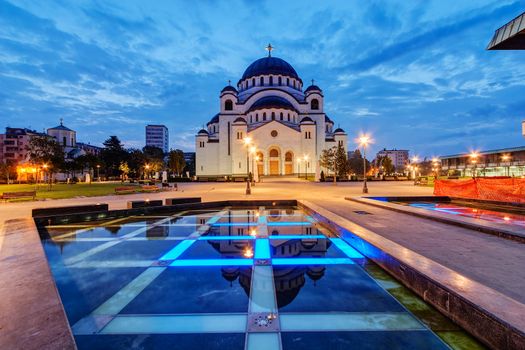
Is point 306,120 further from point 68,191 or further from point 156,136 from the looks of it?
point 156,136

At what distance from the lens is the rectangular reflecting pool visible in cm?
289

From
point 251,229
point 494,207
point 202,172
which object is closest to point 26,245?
point 251,229

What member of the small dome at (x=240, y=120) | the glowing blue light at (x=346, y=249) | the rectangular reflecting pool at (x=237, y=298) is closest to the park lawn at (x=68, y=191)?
the rectangular reflecting pool at (x=237, y=298)

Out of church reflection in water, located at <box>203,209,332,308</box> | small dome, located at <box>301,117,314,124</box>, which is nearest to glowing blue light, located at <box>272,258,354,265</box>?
church reflection in water, located at <box>203,209,332,308</box>

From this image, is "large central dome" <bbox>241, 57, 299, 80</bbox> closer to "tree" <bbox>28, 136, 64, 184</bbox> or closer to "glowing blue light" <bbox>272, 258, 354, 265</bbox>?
"tree" <bbox>28, 136, 64, 184</bbox>

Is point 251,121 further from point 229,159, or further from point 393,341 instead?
point 393,341

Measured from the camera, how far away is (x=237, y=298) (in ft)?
12.4

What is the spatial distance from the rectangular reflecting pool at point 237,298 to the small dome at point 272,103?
5492 centimetres

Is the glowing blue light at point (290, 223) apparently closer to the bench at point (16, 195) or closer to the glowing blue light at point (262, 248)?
the glowing blue light at point (262, 248)

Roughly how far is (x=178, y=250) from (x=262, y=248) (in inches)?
76.2

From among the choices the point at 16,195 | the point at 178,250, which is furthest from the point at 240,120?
the point at 178,250

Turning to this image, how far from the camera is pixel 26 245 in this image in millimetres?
5488

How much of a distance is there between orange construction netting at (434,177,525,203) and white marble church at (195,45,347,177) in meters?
38.6

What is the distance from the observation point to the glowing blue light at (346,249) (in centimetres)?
585
